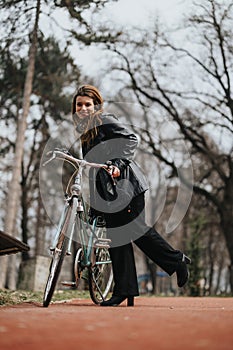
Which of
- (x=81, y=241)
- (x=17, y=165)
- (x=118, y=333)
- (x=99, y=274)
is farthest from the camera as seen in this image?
(x=17, y=165)

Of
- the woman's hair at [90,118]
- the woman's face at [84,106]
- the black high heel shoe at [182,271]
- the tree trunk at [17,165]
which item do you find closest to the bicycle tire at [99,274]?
the black high heel shoe at [182,271]

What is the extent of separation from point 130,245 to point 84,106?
1325 mm

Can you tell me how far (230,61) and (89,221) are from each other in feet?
55.4

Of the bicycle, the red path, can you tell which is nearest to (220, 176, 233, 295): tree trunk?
the bicycle

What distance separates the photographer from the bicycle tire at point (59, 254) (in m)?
4.67

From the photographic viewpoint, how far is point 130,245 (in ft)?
16.8

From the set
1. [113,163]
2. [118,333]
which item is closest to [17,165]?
[113,163]

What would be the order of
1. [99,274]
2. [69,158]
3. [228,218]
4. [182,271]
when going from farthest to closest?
[228,218] → [99,274] → [182,271] → [69,158]

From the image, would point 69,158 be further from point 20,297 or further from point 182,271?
point 20,297

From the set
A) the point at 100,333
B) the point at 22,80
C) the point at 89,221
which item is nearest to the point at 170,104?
the point at 22,80

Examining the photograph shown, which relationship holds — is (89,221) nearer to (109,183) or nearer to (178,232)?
(109,183)

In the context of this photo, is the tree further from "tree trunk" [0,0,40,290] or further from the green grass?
the green grass

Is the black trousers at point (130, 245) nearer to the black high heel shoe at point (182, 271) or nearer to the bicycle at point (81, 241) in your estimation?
the black high heel shoe at point (182, 271)

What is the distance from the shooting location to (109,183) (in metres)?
4.96
